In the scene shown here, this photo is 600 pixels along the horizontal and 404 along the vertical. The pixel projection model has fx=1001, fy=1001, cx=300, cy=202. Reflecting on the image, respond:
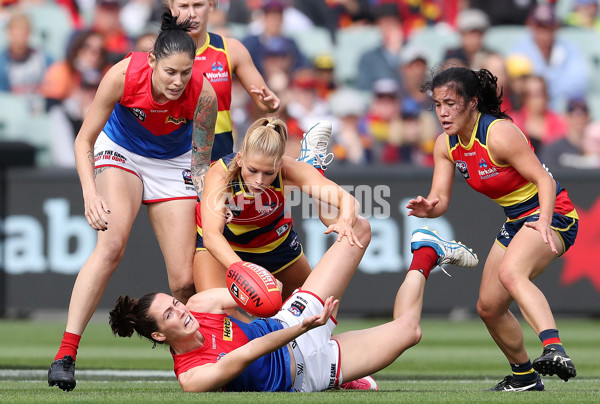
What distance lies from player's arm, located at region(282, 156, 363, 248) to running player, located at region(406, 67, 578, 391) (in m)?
0.48

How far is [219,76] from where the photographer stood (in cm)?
722

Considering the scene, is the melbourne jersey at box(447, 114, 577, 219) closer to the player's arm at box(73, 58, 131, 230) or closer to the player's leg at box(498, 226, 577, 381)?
the player's leg at box(498, 226, 577, 381)

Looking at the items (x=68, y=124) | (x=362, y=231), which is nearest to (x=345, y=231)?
(x=362, y=231)

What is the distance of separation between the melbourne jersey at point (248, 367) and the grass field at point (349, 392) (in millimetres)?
209

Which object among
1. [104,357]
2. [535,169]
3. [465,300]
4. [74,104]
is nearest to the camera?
[535,169]

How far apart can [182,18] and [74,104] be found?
6249 millimetres

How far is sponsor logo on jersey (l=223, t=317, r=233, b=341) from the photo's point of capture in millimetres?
5535

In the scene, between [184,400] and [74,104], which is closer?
[184,400]

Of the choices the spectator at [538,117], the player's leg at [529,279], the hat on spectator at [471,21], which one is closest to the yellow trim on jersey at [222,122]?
the player's leg at [529,279]

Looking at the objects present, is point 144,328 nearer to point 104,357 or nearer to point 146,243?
point 104,357

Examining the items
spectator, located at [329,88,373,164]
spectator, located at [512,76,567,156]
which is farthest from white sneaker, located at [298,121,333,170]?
spectator, located at [512,76,567,156]

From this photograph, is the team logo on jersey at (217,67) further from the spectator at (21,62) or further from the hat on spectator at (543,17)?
the hat on spectator at (543,17)

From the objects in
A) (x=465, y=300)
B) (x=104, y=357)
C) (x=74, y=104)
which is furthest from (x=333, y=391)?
(x=74, y=104)

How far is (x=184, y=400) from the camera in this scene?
4.93 m
